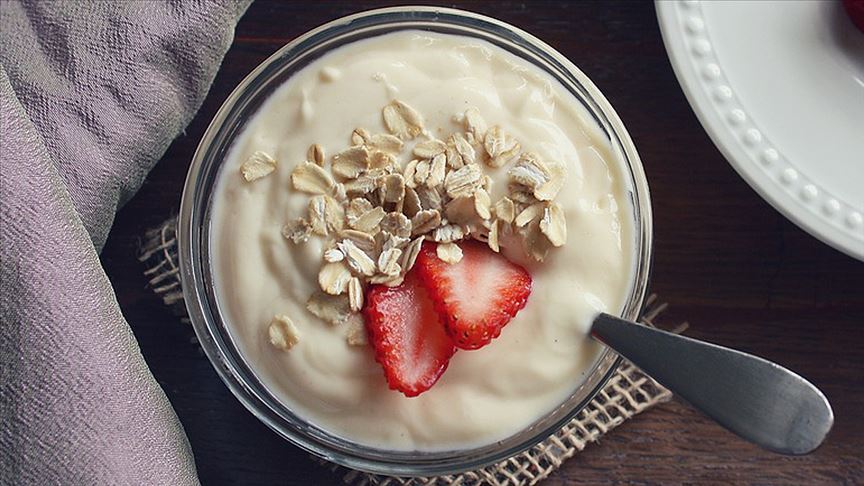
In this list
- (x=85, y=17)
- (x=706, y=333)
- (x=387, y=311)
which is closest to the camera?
(x=387, y=311)

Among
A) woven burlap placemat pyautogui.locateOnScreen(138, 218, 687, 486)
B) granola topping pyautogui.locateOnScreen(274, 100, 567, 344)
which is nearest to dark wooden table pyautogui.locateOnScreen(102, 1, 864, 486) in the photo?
woven burlap placemat pyautogui.locateOnScreen(138, 218, 687, 486)

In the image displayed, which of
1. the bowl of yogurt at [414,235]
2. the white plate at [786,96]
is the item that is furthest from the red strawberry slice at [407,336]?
the white plate at [786,96]

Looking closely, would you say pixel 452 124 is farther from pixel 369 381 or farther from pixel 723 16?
pixel 723 16

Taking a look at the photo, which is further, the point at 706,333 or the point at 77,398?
the point at 706,333

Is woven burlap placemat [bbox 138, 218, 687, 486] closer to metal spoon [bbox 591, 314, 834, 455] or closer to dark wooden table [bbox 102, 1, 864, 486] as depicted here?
dark wooden table [bbox 102, 1, 864, 486]

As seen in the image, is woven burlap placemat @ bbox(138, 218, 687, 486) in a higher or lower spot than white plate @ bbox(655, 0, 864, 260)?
lower

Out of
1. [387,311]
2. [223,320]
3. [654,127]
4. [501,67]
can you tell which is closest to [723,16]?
[654,127]
